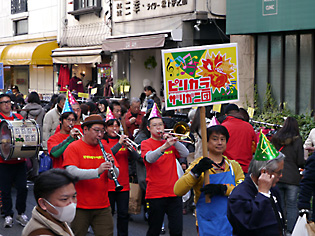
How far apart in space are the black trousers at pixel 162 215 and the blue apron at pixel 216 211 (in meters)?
1.34

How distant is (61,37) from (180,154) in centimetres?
2109

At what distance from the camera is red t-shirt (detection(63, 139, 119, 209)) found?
6465 mm

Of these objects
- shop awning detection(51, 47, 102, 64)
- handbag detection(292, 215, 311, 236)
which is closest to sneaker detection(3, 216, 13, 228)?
handbag detection(292, 215, 311, 236)

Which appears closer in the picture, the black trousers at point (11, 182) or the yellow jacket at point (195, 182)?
the yellow jacket at point (195, 182)

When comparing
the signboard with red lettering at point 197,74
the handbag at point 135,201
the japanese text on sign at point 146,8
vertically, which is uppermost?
the japanese text on sign at point 146,8

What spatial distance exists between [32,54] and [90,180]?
21.9 meters

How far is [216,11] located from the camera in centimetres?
1739

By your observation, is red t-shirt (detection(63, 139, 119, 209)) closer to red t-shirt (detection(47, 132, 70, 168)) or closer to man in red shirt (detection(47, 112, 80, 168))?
man in red shirt (detection(47, 112, 80, 168))

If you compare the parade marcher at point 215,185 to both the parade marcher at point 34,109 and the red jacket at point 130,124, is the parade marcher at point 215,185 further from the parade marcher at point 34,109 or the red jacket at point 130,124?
the parade marcher at point 34,109

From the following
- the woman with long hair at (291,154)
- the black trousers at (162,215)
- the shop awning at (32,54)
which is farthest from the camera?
the shop awning at (32,54)

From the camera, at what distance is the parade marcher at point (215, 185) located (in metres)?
5.67

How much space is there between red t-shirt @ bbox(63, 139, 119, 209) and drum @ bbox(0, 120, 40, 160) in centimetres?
278

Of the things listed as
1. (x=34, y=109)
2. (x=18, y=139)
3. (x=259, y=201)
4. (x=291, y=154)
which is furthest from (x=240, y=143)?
(x=34, y=109)

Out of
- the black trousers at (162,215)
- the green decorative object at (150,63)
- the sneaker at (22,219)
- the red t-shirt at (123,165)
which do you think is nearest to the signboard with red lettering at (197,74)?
the black trousers at (162,215)
